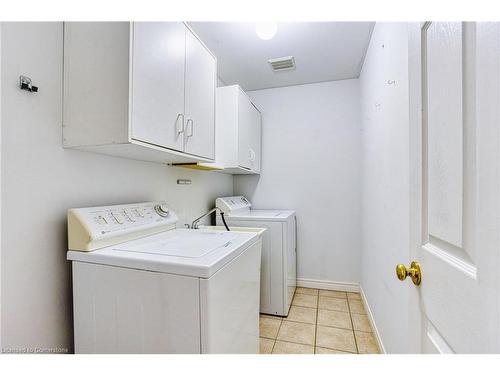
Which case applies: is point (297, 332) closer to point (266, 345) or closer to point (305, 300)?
point (266, 345)

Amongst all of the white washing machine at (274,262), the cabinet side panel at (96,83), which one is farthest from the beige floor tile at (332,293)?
the cabinet side panel at (96,83)

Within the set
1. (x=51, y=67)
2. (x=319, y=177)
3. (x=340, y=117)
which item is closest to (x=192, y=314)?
(x=51, y=67)

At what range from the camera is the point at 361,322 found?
208cm

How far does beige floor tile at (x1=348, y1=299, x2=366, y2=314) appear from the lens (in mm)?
2275

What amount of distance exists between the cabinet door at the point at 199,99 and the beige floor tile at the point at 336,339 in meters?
1.66

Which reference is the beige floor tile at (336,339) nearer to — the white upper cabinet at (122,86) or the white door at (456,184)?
the white door at (456,184)

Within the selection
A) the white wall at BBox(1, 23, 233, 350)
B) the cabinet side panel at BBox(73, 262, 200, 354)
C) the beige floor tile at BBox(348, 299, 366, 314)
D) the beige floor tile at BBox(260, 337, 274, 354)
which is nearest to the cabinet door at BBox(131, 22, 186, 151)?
the white wall at BBox(1, 23, 233, 350)

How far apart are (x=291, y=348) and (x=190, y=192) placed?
1463 mm

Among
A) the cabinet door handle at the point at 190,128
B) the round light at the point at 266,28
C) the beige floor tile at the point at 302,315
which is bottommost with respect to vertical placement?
the beige floor tile at the point at 302,315

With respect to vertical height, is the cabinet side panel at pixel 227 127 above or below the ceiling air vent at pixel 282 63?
below

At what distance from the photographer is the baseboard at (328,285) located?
2.71m

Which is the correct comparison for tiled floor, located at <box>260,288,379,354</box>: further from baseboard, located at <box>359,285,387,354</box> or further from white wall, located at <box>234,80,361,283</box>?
white wall, located at <box>234,80,361,283</box>

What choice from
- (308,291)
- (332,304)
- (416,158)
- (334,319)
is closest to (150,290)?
(416,158)

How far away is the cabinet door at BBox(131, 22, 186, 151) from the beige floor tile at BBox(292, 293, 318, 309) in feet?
6.77
